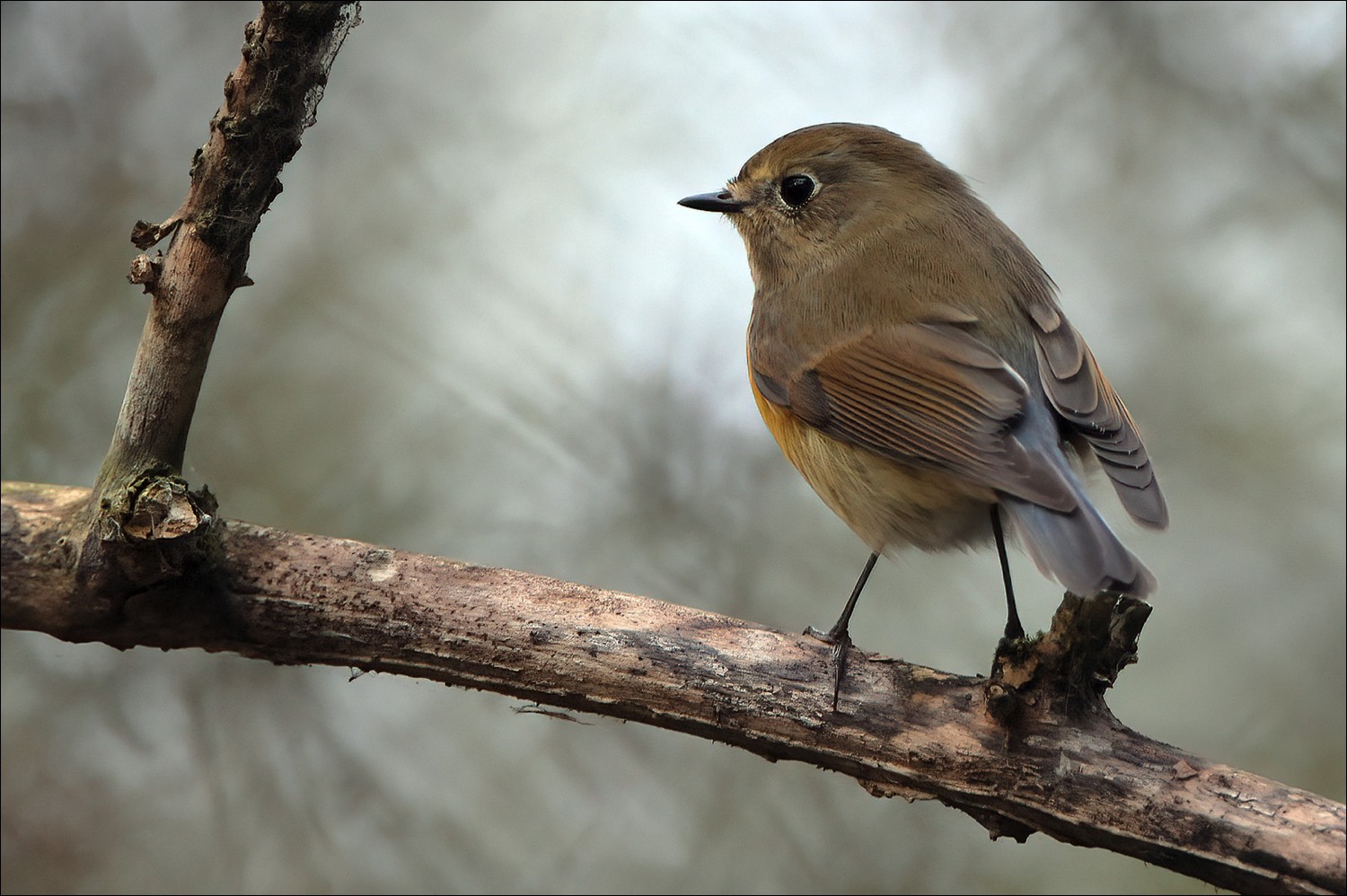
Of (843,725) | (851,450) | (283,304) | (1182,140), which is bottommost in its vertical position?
(843,725)

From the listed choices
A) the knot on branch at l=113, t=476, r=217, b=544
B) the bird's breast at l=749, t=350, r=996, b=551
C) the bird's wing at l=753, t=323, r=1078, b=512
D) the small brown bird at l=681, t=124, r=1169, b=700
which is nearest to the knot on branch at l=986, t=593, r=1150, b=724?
the small brown bird at l=681, t=124, r=1169, b=700

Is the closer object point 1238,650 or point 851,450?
point 851,450

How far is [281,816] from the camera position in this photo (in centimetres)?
442

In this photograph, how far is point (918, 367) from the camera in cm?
307

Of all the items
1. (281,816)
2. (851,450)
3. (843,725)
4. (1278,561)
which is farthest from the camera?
(1278,561)

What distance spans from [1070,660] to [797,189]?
6.59ft

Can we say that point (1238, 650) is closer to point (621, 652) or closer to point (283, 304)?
point (621, 652)

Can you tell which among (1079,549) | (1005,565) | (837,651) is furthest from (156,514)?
(1005,565)

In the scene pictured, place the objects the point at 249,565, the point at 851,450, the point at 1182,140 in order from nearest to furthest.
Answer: the point at 249,565 < the point at 851,450 < the point at 1182,140

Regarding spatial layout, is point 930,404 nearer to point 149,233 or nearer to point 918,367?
point 918,367

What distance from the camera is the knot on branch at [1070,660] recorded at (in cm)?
236

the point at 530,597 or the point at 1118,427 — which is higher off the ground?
Result: the point at 1118,427

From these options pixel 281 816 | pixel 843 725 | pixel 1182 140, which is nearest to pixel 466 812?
pixel 281 816

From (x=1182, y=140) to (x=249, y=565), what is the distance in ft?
14.9
